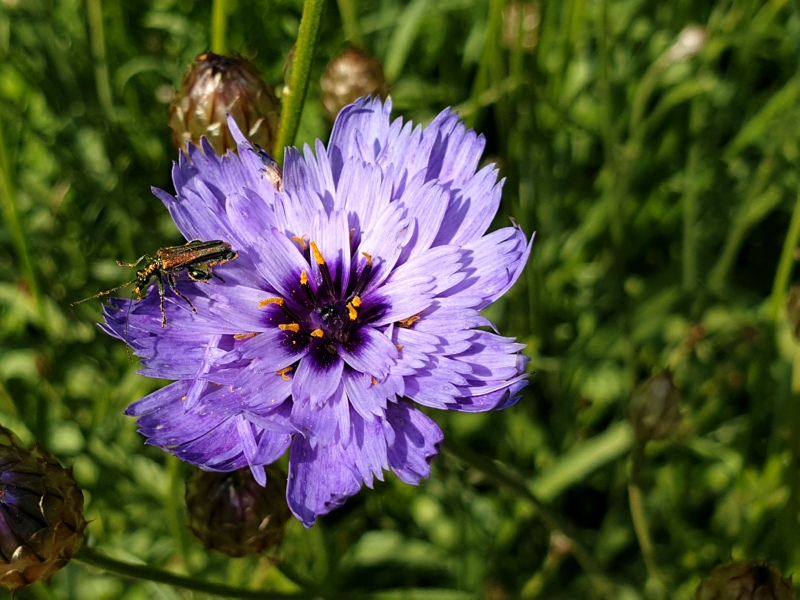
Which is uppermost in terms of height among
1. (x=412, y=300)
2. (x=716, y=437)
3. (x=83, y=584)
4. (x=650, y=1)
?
(x=650, y=1)

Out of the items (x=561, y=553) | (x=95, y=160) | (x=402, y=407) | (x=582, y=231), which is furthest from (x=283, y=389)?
(x=95, y=160)

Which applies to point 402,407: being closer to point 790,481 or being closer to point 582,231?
point 790,481

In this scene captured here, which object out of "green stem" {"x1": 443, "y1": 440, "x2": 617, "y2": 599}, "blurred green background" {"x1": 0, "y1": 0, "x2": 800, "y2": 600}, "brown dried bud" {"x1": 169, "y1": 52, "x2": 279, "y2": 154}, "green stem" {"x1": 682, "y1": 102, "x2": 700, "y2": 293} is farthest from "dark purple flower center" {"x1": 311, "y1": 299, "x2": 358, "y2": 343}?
"green stem" {"x1": 682, "y1": 102, "x2": 700, "y2": 293}

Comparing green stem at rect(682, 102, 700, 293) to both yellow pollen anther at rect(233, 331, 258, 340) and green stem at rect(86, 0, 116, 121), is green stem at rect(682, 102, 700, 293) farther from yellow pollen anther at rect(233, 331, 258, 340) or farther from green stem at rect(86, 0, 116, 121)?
green stem at rect(86, 0, 116, 121)

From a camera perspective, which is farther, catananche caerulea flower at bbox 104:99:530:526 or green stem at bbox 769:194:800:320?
green stem at bbox 769:194:800:320

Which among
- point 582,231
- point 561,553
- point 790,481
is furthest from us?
point 582,231

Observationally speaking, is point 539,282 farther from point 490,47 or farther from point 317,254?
point 317,254

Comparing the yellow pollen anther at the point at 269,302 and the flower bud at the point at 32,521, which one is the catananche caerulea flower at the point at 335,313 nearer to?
the yellow pollen anther at the point at 269,302

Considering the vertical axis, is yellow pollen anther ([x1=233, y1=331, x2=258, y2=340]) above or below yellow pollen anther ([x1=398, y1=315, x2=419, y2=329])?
below
